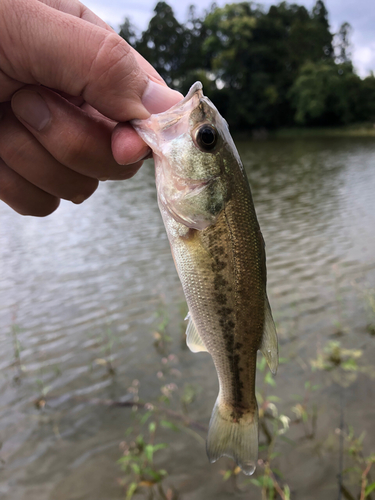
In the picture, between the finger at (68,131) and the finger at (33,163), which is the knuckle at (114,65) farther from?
the finger at (33,163)

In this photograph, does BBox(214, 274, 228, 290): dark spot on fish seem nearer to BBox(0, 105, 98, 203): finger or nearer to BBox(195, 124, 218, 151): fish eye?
BBox(195, 124, 218, 151): fish eye

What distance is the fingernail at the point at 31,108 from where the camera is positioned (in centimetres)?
177

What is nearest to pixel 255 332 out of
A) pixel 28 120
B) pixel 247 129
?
pixel 28 120

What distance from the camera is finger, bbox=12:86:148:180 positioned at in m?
1.78

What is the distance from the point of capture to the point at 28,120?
1817 mm

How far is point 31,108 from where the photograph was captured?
178cm

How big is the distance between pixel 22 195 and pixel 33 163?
0.29m

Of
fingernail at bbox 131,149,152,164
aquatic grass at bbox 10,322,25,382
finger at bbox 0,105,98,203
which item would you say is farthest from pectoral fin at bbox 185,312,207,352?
aquatic grass at bbox 10,322,25,382

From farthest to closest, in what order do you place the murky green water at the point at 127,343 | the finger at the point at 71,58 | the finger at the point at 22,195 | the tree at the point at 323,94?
the tree at the point at 323,94
the murky green water at the point at 127,343
the finger at the point at 22,195
the finger at the point at 71,58

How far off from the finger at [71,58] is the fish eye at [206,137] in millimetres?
278

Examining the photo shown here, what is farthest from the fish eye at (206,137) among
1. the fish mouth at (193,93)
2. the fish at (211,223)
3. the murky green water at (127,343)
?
the murky green water at (127,343)

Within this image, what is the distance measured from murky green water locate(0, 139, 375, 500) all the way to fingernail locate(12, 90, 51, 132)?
3645 mm

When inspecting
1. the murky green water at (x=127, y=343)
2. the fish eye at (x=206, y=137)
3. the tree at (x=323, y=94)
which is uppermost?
the tree at (x=323, y=94)

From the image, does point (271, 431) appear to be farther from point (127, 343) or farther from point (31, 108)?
point (31, 108)
